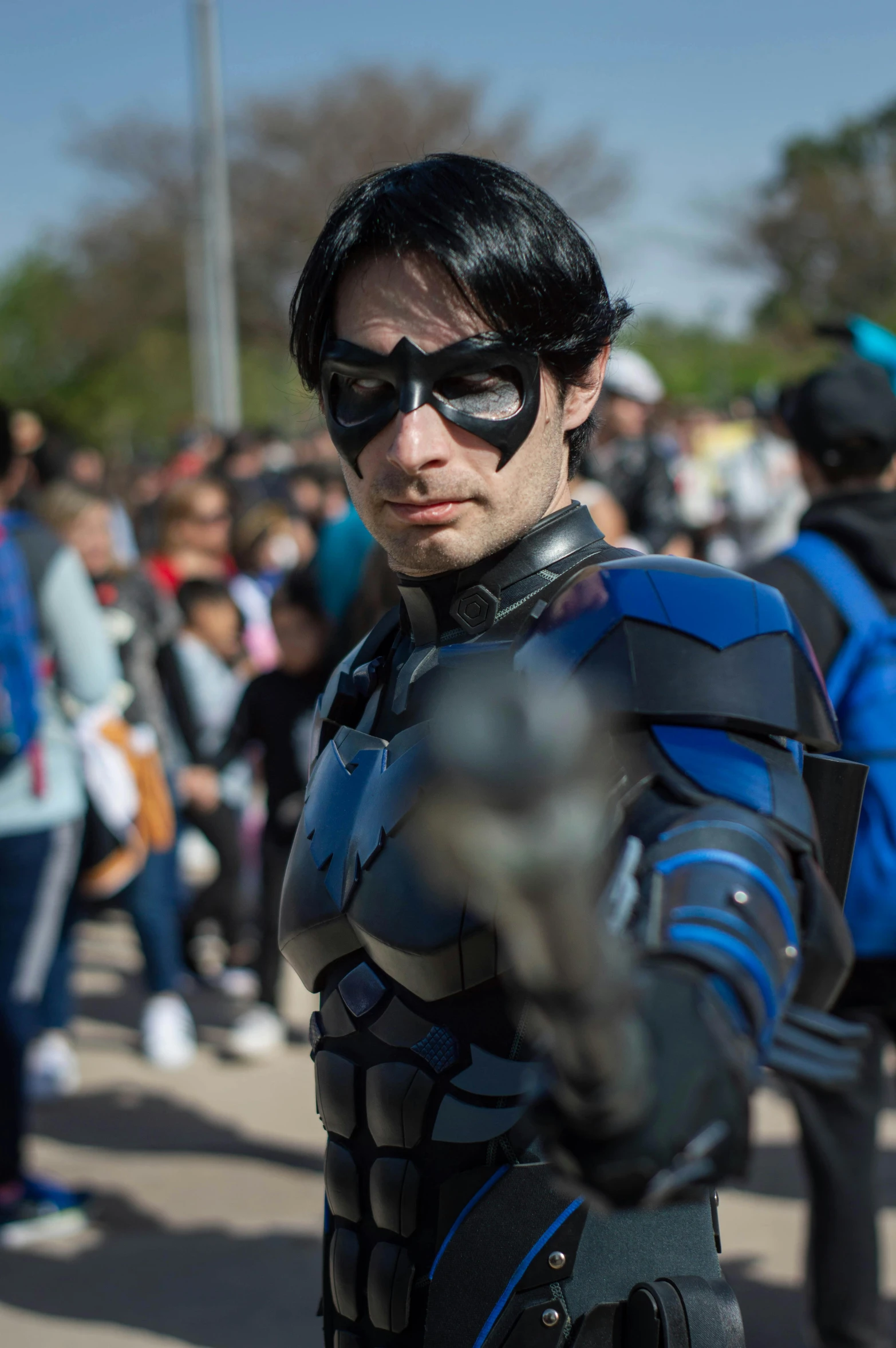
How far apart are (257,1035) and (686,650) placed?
370cm

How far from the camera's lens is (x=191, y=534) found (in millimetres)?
5367

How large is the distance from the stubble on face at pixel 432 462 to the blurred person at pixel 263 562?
3983 millimetres

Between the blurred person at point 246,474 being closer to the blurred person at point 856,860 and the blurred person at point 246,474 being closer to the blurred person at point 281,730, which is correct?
the blurred person at point 281,730

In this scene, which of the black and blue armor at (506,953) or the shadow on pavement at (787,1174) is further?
the shadow on pavement at (787,1174)

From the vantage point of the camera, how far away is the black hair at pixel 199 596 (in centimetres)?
496

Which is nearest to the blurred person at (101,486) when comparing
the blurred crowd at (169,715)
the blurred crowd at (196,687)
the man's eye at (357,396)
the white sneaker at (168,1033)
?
the blurred crowd at (169,715)

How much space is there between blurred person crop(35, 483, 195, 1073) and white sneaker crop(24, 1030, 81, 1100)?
67 millimetres

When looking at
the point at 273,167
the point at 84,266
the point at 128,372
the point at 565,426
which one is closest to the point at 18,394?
the point at 128,372

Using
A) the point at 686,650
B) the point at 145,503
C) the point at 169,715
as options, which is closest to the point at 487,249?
the point at 686,650

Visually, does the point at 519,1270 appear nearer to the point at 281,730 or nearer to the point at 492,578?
the point at 492,578

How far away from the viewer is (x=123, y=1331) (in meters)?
3.04

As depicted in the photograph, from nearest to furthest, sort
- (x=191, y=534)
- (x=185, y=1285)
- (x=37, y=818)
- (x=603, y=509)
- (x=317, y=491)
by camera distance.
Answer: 1. (x=185, y=1285)
2. (x=37, y=818)
3. (x=603, y=509)
4. (x=191, y=534)
5. (x=317, y=491)

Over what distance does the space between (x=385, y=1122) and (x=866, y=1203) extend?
163cm

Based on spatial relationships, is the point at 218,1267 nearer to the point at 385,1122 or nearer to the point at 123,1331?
the point at 123,1331
